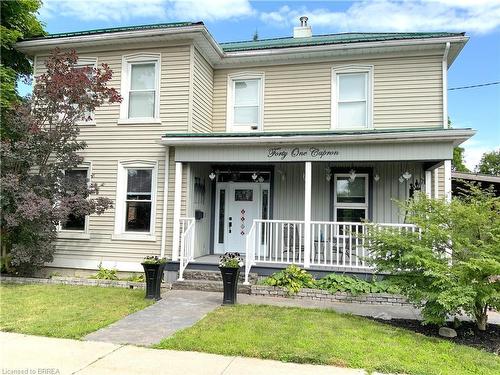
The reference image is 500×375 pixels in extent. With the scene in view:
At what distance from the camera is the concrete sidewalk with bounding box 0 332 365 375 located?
4320mm

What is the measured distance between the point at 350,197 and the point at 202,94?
502 centimetres

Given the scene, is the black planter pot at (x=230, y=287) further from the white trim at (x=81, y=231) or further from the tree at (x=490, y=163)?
the tree at (x=490, y=163)

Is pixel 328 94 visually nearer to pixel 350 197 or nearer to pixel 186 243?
pixel 350 197

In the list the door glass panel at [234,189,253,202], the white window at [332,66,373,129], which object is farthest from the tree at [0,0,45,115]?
the white window at [332,66,373,129]

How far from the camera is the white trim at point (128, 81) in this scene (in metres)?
10.3

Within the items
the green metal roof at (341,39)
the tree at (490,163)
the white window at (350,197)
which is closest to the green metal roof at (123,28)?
the green metal roof at (341,39)

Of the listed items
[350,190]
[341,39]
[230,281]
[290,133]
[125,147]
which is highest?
[341,39]

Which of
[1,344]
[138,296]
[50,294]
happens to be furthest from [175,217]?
[1,344]

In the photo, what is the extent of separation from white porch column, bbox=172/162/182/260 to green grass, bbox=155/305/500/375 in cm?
318

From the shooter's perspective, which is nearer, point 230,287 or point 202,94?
point 230,287

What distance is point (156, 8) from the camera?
11.7m

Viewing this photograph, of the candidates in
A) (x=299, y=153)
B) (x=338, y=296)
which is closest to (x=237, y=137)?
(x=299, y=153)

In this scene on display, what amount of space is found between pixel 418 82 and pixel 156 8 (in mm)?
7831

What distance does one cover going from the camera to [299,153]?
356 inches
